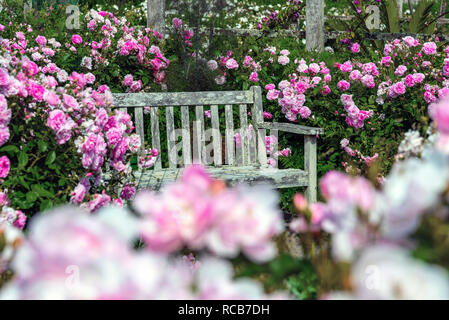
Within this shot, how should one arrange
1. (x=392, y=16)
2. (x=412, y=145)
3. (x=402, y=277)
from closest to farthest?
(x=402, y=277), (x=412, y=145), (x=392, y=16)

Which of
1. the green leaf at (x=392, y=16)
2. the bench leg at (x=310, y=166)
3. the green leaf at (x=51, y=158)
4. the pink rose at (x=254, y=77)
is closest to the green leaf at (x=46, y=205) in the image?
the green leaf at (x=51, y=158)

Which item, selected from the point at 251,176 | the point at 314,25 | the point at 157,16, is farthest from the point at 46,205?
the point at 314,25

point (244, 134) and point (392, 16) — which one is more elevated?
point (392, 16)

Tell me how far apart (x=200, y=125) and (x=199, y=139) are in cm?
12

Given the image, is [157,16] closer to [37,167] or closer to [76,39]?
[76,39]

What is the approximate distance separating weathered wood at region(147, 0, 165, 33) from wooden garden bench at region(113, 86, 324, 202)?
1303mm

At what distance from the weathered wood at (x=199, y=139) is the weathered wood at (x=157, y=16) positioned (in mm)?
1498

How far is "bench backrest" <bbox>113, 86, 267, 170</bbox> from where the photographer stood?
3.59 metres

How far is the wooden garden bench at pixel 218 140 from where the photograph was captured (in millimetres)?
3348

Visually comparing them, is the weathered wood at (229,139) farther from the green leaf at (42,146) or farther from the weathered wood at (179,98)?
the green leaf at (42,146)

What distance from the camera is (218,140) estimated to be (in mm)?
3795

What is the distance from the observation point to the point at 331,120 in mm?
4266
